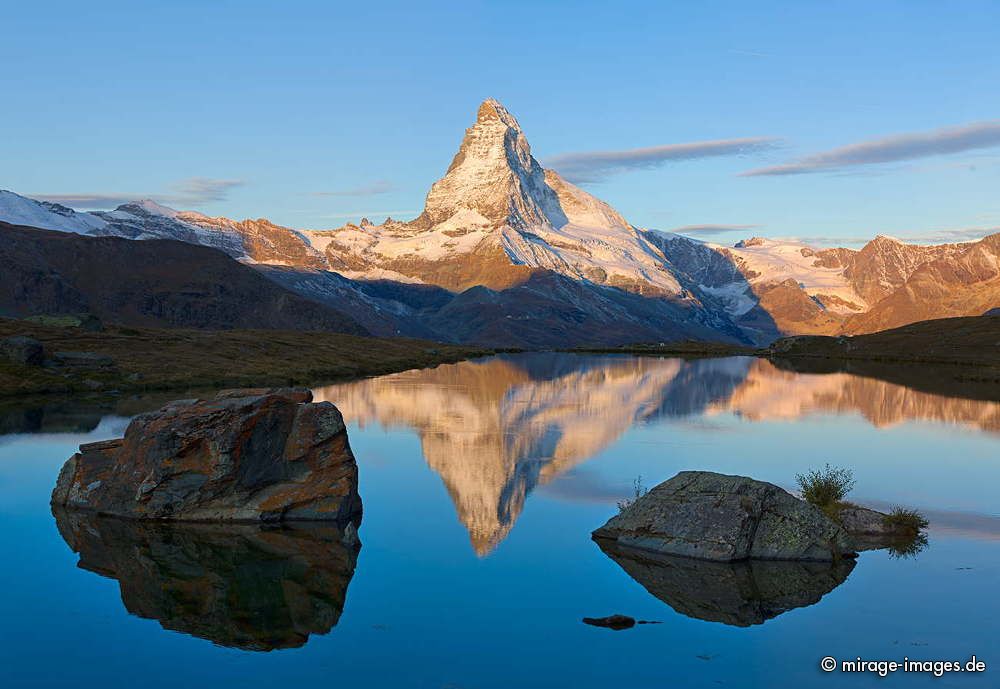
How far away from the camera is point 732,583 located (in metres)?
26.8

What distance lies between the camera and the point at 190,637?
74.3ft

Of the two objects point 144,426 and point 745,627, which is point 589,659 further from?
point 144,426

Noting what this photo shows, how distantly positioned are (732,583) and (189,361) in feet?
277

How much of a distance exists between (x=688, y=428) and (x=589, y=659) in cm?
4535

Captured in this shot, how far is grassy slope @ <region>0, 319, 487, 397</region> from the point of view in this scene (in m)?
84.6

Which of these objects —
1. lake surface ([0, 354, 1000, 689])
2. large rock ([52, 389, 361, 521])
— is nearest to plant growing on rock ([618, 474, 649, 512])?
lake surface ([0, 354, 1000, 689])

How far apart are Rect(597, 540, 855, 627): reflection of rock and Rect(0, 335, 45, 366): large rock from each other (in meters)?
71.6

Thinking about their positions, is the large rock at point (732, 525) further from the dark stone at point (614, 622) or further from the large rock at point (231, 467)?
the large rock at point (231, 467)

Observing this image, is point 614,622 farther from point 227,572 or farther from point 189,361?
point 189,361

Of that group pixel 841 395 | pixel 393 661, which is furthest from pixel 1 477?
pixel 841 395

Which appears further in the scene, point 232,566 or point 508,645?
point 232,566

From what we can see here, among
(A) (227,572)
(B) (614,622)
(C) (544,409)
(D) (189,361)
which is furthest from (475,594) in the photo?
(D) (189,361)

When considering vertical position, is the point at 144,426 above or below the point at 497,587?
above

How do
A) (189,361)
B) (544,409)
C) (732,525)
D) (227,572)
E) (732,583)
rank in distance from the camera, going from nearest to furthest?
(732,583)
(227,572)
(732,525)
(544,409)
(189,361)
